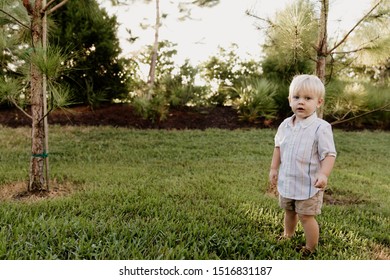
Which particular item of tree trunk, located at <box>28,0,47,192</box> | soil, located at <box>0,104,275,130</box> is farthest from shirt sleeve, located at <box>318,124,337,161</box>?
soil, located at <box>0,104,275,130</box>

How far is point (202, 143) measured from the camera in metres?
6.02

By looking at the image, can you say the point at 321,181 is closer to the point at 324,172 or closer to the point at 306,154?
the point at 324,172

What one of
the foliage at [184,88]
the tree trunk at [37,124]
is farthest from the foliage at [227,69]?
the tree trunk at [37,124]

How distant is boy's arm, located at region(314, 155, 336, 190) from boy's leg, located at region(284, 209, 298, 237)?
36cm

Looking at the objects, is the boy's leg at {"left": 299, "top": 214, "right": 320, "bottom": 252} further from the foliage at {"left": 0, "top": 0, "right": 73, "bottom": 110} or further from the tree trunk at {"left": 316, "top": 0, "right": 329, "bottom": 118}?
the foliage at {"left": 0, "top": 0, "right": 73, "bottom": 110}

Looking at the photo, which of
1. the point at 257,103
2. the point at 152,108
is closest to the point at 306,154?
the point at 152,108

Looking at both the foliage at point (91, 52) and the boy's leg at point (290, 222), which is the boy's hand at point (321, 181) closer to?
the boy's leg at point (290, 222)

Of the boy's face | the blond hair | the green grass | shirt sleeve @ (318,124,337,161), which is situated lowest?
the green grass

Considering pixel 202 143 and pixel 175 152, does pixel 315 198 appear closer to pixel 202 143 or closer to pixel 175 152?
pixel 175 152

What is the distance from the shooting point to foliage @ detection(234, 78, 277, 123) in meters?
8.00

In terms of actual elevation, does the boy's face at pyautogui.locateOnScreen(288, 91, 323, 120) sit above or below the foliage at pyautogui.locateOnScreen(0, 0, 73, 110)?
below

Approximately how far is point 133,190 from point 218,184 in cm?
87

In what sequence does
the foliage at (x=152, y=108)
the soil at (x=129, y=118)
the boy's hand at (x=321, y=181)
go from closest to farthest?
the boy's hand at (x=321, y=181) → the soil at (x=129, y=118) → the foliage at (x=152, y=108)

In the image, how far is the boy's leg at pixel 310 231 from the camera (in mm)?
2250
